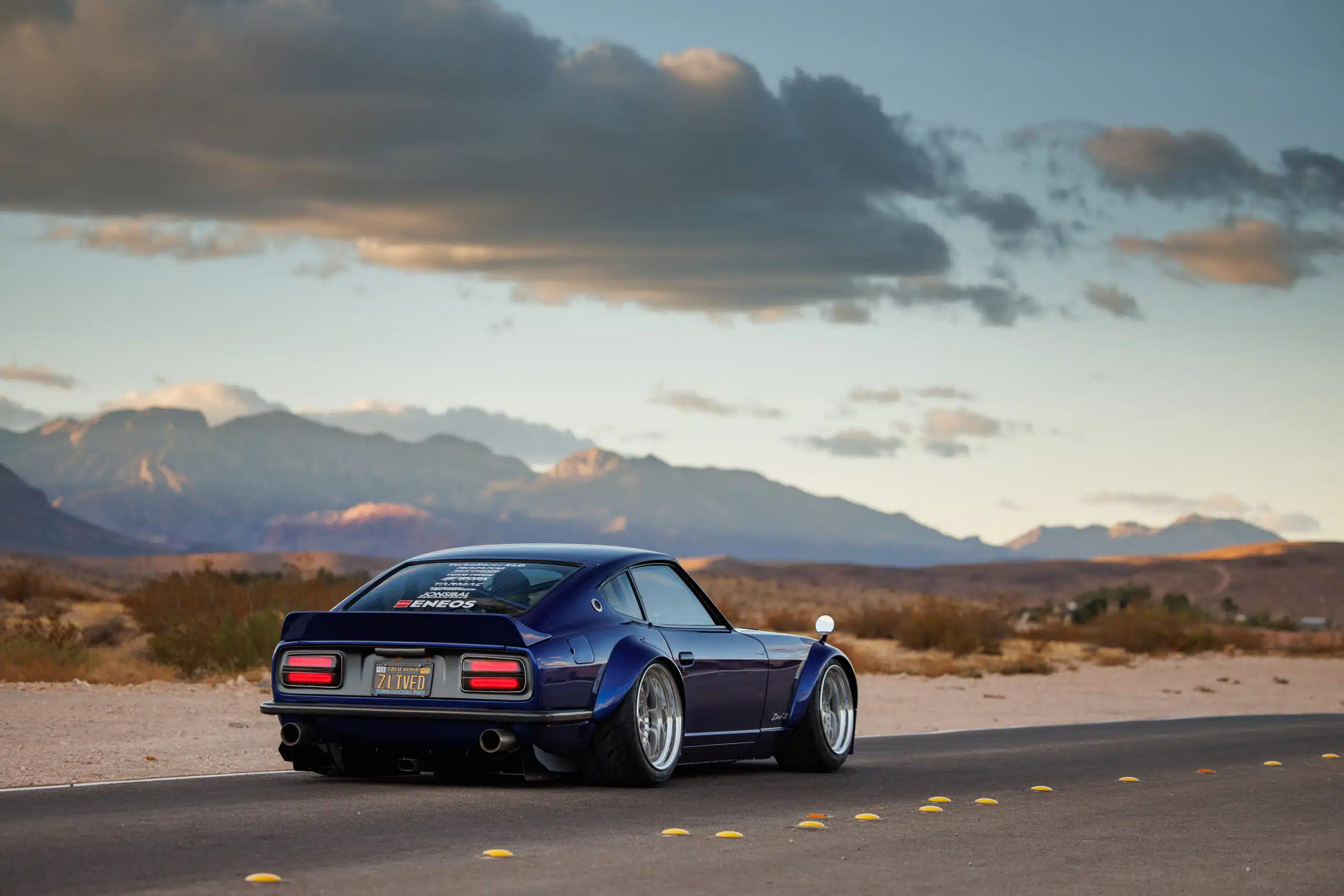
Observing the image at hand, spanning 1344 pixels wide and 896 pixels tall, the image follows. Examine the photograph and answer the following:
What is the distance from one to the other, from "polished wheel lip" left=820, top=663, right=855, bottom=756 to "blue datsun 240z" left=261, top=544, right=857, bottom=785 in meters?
1.17

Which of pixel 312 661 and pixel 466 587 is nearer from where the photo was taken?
pixel 312 661

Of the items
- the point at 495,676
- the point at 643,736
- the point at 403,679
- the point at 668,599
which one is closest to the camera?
the point at 495,676

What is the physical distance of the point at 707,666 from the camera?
40.0 feet

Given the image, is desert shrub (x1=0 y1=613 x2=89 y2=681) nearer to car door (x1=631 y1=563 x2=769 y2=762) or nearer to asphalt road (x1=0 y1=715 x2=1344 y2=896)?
asphalt road (x1=0 y1=715 x2=1344 y2=896)

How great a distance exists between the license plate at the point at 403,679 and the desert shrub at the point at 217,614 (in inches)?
442

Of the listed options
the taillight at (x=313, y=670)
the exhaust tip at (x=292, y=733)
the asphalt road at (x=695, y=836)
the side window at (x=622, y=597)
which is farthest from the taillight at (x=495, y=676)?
the exhaust tip at (x=292, y=733)

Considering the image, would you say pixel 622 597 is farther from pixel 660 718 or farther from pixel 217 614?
pixel 217 614

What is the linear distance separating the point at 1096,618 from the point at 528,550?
1769 inches

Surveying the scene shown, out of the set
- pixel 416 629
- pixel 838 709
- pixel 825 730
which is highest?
pixel 416 629

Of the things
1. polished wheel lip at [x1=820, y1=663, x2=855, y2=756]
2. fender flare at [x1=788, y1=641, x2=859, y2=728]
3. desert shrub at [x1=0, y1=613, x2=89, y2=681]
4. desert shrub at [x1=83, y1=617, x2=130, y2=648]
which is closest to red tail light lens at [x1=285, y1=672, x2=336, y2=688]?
fender flare at [x1=788, y1=641, x2=859, y2=728]

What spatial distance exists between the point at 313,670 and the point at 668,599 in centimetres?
247

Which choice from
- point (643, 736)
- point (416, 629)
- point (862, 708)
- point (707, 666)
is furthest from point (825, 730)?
point (862, 708)

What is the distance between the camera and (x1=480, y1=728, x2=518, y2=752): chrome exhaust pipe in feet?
35.2

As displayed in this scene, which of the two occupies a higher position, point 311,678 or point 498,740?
point 311,678
